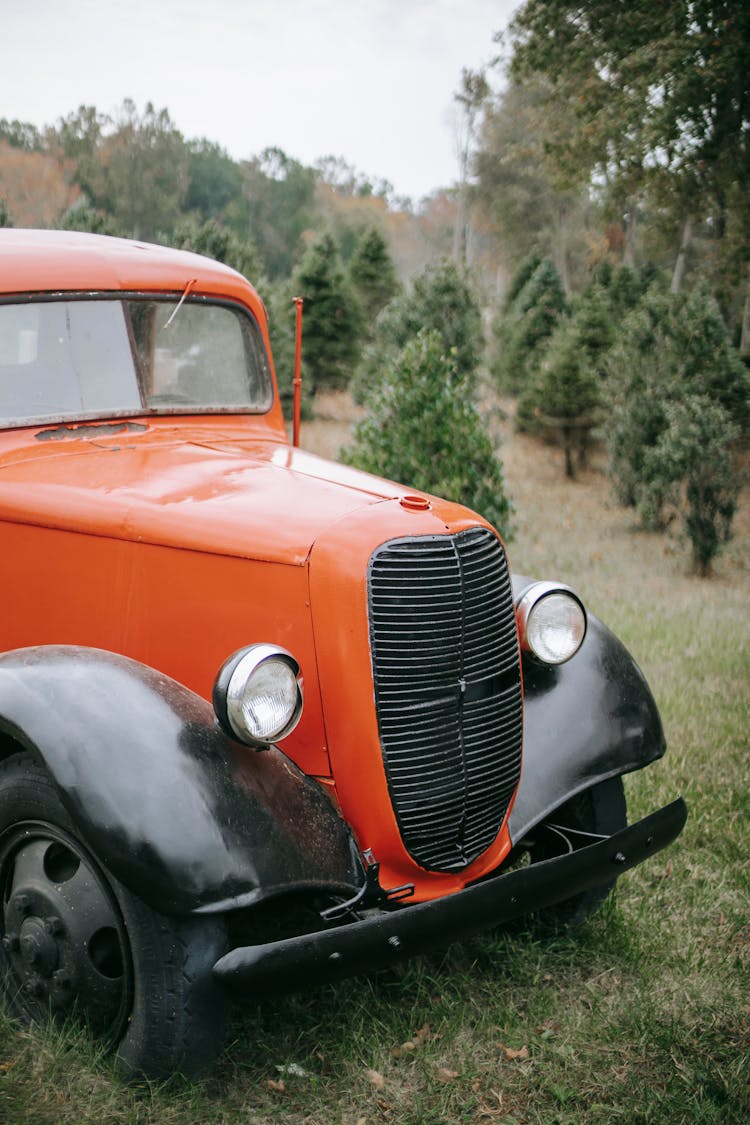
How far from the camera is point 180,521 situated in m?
2.75

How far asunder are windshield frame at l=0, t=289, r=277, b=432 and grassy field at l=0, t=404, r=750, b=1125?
187cm

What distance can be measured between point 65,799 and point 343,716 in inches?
27.7

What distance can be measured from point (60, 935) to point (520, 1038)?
1.32 meters

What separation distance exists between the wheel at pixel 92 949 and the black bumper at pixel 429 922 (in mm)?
123

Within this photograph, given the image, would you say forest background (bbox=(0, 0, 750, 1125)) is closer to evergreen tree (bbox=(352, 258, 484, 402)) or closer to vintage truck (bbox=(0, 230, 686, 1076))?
evergreen tree (bbox=(352, 258, 484, 402))

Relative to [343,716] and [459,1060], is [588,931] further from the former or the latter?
[343,716]

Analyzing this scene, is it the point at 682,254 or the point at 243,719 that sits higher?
the point at 682,254

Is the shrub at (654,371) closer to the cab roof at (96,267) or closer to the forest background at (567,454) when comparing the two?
the forest background at (567,454)

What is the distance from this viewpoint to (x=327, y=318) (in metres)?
18.2

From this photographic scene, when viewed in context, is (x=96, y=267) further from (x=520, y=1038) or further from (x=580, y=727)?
(x=520, y=1038)

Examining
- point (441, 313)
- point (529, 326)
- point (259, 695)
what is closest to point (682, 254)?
point (529, 326)

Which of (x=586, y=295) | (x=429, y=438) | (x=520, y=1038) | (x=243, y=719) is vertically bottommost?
(x=520, y=1038)

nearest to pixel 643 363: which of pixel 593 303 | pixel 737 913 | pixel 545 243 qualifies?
pixel 593 303

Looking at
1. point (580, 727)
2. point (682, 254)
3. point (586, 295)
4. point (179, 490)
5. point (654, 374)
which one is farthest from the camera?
point (586, 295)
